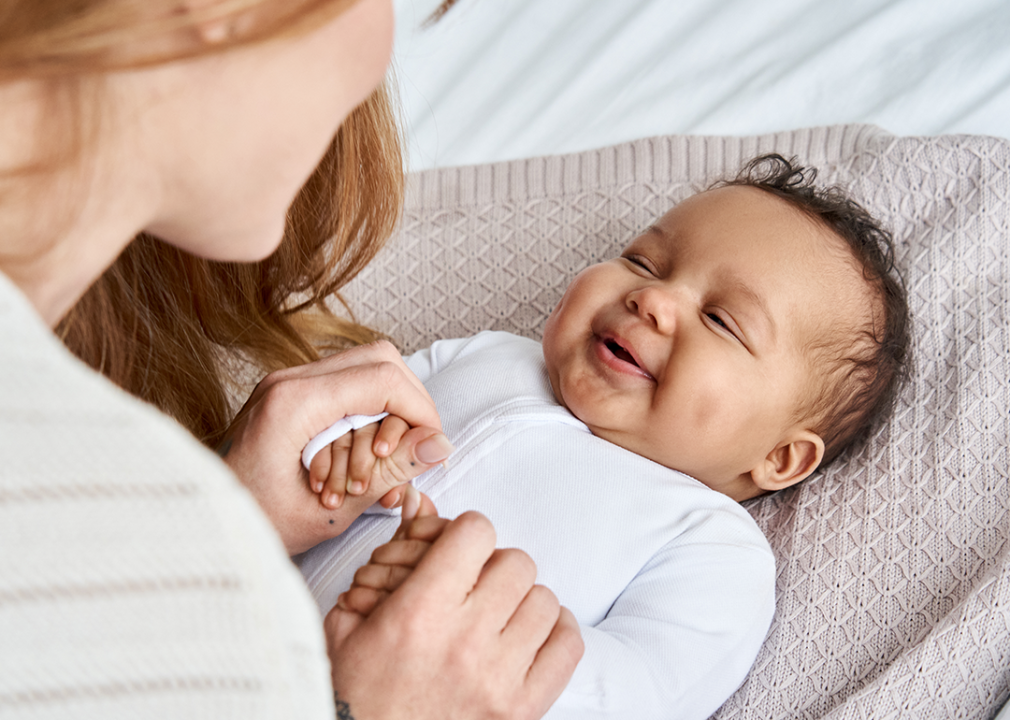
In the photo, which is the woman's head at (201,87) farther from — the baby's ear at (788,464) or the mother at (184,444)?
the baby's ear at (788,464)

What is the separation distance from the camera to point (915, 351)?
135cm

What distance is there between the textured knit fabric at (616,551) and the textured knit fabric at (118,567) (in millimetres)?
572

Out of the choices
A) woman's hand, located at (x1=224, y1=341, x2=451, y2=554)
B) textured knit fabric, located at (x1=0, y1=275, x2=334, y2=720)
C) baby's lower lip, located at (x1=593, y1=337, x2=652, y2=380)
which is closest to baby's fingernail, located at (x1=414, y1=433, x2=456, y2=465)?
woman's hand, located at (x1=224, y1=341, x2=451, y2=554)

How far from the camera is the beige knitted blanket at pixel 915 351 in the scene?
107 centimetres

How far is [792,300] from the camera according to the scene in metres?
1.22

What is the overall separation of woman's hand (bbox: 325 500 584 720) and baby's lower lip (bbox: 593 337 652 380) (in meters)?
0.48

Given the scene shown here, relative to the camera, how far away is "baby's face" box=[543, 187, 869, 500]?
118cm

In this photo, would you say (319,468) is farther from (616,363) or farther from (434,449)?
(616,363)

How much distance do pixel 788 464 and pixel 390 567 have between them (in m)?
0.73

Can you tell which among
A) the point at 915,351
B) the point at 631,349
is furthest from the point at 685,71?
the point at 631,349

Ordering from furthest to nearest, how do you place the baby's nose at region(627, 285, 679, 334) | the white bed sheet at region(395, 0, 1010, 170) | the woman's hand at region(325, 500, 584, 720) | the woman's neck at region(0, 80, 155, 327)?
the white bed sheet at region(395, 0, 1010, 170)
the baby's nose at region(627, 285, 679, 334)
the woman's hand at region(325, 500, 584, 720)
the woman's neck at region(0, 80, 155, 327)

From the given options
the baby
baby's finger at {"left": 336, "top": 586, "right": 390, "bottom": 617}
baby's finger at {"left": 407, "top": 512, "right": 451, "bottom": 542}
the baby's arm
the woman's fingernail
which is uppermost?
baby's finger at {"left": 407, "top": 512, "right": 451, "bottom": 542}

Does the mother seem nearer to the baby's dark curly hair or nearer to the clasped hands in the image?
the clasped hands

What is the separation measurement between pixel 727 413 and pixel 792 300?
196mm
